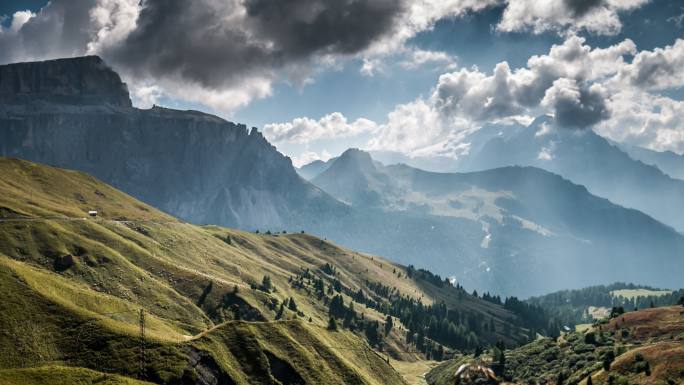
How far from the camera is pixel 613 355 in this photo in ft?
444

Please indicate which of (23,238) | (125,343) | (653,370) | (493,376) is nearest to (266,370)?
(125,343)

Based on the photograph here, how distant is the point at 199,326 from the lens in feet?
567

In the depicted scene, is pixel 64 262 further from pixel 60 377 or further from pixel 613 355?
pixel 613 355

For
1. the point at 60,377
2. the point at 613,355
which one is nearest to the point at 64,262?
the point at 60,377

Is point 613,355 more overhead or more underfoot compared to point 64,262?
more underfoot

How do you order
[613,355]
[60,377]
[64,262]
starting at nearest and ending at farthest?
[60,377] < [613,355] < [64,262]

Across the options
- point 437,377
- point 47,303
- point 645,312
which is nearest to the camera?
point 47,303

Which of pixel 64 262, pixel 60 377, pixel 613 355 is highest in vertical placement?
pixel 64 262

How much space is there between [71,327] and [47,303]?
13.5m

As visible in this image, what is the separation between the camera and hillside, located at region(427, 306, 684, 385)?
119m

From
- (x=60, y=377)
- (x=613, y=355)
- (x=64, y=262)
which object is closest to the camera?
(x=60, y=377)

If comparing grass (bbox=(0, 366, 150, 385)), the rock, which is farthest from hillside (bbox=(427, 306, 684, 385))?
the rock

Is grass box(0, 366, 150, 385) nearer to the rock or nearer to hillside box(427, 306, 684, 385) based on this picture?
the rock

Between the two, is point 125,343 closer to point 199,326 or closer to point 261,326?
point 261,326
